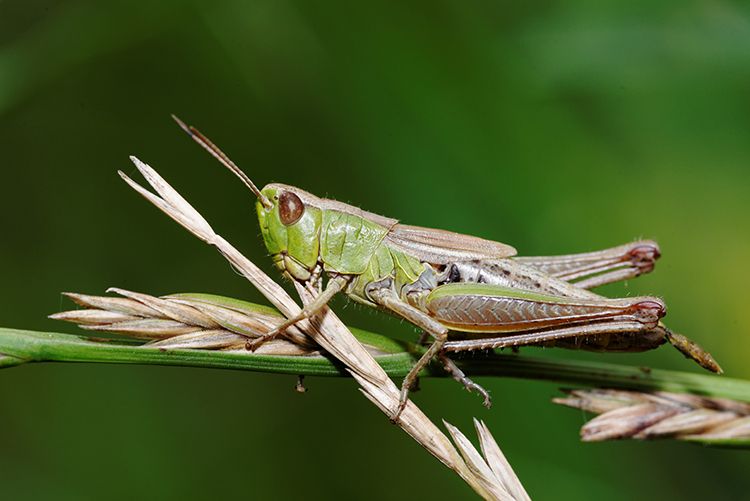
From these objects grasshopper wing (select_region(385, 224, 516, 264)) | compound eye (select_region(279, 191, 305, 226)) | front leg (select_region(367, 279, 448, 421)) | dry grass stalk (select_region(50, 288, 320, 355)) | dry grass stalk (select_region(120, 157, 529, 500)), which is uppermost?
grasshopper wing (select_region(385, 224, 516, 264))

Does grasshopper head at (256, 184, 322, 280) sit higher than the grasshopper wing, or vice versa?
the grasshopper wing

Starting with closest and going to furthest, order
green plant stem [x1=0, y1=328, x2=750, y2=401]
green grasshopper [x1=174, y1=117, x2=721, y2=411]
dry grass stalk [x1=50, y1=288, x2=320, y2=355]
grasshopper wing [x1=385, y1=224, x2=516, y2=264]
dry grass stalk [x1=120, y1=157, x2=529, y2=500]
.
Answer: green plant stem [x1=0, y1=328, x2=750, y2=401]
dry grass stalk [x1=50, y1=288, x2=320, y2=355]
dry grass stalk [x1=120, y1=157, x2=529, y2=500]
green grasshopper [x1=174, y1=117, x2=721, y2=411]
grasshopper wing [x1=385, y1=224, x2=516, y2=264]

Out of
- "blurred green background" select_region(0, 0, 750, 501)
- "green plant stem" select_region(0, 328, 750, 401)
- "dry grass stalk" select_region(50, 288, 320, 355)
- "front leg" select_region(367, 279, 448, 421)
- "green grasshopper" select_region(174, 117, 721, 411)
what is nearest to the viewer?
"green plant stem" select_region(0, 328, 750, 401)

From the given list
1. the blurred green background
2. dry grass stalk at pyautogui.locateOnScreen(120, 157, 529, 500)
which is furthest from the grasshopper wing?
dry grass stalk at pyautogui.locateOnScreen(120, 157, 529, 500)

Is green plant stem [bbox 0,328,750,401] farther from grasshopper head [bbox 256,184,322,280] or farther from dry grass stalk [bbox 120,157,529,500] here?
grasshopper head [bbox 256,184,322,280]

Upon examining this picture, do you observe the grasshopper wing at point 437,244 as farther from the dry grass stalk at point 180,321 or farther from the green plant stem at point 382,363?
the dry grass stalk at point 180,321

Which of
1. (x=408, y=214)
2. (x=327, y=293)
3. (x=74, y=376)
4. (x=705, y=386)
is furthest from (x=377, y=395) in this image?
(x=74, y=376)

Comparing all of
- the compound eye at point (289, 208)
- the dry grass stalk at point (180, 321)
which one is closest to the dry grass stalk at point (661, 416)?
the dry grass stalk at point (180, 321)
